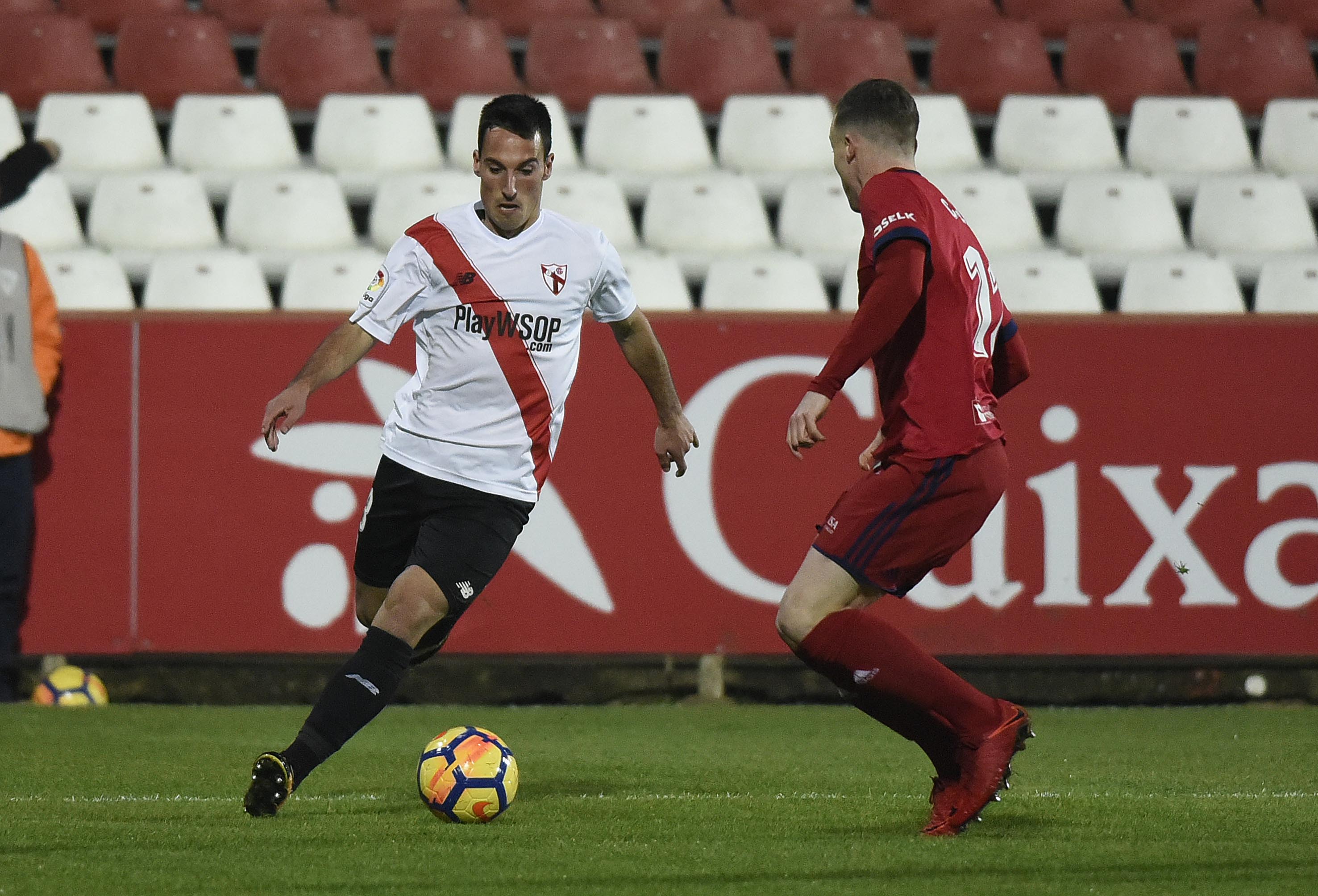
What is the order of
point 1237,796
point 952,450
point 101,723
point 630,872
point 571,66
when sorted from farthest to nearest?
point 571,66
point 101,723
point 1237,796
point 952,450
point 630,872

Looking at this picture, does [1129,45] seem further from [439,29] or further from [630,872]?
[630,872]

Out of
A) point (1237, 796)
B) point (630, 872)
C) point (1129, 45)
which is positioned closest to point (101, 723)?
point (630, 872)

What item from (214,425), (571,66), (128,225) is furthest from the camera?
(571,66)

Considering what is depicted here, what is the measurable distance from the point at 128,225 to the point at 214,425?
7.83 ft

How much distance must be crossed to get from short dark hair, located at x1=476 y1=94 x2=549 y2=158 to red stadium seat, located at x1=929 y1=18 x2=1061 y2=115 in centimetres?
702

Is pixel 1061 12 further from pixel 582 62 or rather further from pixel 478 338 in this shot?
pixel 478 338

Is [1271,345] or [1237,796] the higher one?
[1271,345]

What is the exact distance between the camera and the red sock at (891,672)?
465 cm

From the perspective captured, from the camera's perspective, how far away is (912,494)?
4676 millimetres

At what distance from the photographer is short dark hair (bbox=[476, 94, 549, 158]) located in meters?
5.12

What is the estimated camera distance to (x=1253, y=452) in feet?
27.1

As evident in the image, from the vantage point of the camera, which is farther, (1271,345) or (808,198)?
(808,198)

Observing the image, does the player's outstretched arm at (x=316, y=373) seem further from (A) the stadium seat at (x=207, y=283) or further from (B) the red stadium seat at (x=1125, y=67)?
(B) the red stadium seat at (x=1125, y=67)

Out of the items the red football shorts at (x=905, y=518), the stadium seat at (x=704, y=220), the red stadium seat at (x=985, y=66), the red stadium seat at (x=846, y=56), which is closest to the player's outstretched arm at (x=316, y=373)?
the red football shorts at (x=905, y=518)
